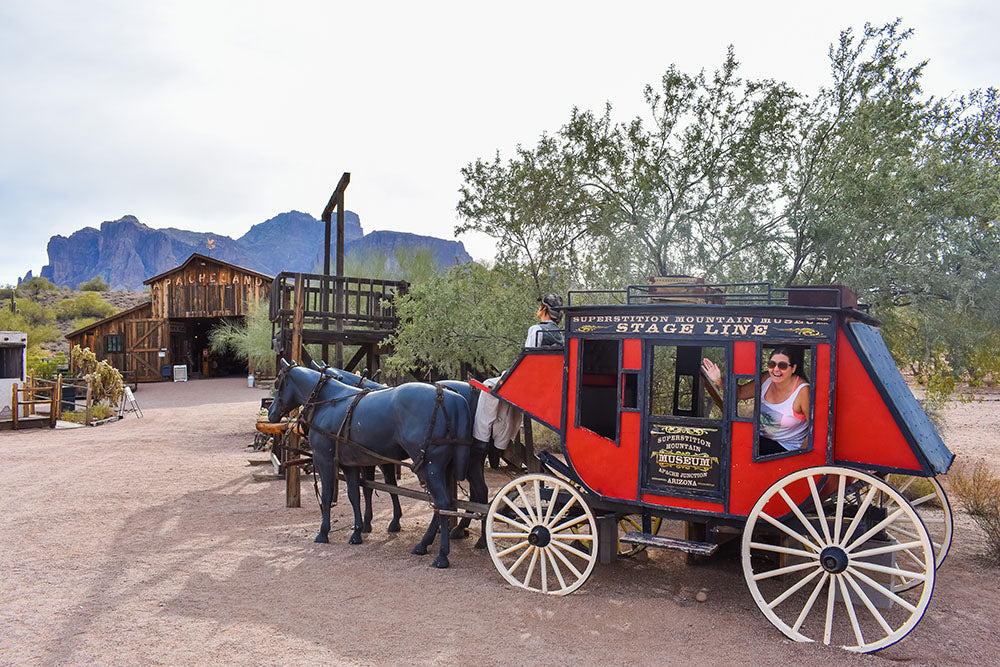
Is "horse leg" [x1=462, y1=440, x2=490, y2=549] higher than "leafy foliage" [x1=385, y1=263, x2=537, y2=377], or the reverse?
"leafy foliage" [x1=385, y1=263, x2=537, y2=377]

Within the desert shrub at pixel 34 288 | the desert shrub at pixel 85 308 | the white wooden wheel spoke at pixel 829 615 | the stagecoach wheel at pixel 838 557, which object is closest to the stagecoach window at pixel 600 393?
the stagecoach wheel at pixel 838 557

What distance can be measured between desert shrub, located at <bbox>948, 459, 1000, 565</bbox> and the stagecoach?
1743mm

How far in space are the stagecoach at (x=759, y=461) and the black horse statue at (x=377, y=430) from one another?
83 cm

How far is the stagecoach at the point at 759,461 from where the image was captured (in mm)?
4723

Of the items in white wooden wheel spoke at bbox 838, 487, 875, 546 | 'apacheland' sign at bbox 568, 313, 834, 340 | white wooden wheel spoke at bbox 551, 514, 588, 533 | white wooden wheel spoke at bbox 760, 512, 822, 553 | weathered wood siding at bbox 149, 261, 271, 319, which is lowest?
white wooden wheel spoke at bbox 551, 514, 588, 533

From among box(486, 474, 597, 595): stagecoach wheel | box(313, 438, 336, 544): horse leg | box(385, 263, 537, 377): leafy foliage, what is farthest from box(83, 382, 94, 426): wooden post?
box(486, 474, 597, 595): stagecoach wheel

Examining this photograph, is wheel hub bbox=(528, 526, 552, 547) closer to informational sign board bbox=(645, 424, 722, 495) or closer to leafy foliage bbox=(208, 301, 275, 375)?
informational sign board bbox=(645, 424, 722, 495)

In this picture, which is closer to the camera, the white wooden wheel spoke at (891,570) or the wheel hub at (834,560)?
the white wooden wheel spoke at (891,570)

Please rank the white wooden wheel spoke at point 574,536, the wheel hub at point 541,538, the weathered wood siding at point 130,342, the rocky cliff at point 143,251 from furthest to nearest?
the rocky cliff at point 143,251 → the weathered wood siding at point 130,342 → the wheel hub at point 541,538 → the white wooden wheel spoke at point 574,536

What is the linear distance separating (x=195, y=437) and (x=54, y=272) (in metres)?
167

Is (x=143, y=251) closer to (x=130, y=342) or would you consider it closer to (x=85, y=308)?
(x=85, y=308)

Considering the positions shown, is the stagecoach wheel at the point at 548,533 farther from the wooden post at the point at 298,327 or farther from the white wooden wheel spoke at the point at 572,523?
the wooden post at the point at 298,327

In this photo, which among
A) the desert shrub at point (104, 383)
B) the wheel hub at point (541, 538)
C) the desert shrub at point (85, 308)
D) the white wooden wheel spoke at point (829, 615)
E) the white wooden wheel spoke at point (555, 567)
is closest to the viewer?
the white wooden wheel spoke at point (829, 615)

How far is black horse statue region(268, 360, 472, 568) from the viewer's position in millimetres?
6848
